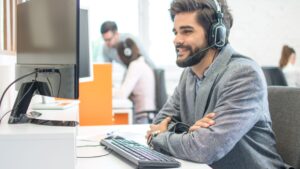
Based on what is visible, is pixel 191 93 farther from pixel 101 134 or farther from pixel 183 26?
pixel 101 134

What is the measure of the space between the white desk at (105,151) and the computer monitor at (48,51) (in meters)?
0.23

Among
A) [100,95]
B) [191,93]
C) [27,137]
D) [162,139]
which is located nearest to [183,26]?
[191,93]

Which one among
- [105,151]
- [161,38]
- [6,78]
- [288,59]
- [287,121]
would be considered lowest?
[105,151]

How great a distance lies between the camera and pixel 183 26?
1.36 meters

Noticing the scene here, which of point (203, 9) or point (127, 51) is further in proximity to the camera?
point (127, 51)

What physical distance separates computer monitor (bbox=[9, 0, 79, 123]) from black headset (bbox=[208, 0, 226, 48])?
54 cm

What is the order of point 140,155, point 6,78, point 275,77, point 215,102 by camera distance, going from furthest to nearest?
point 275,77 → point 6,78 → point 215,102 → point 140,155

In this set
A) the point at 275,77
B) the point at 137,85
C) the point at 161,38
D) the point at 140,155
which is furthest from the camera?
the point at 161,38

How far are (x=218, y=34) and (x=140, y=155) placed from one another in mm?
515

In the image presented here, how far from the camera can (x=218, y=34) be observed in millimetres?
1333

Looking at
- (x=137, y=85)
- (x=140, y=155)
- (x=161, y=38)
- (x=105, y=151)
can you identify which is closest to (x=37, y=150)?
(x=140, y=155)

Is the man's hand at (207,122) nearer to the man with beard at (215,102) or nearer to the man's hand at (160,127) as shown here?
the man with beard at (215,102)

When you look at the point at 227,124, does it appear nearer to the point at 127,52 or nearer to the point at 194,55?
the point at 194,55

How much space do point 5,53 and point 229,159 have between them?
0.97 metres
